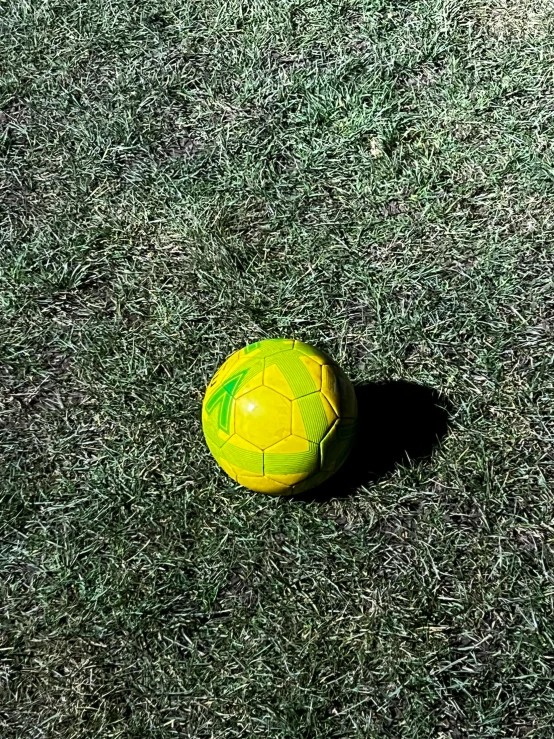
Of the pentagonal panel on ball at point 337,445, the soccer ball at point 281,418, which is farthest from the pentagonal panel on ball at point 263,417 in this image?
the pentagonal panel on ball at point 337,445

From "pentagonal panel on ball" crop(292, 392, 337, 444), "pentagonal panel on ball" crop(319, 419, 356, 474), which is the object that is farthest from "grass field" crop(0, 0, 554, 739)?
"pentagonal panel on ball" crop(292, 392, 337, 444)

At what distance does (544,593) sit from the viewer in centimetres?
279

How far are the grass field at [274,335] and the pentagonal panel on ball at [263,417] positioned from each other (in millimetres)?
473

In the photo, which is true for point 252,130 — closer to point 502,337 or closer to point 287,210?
point 287,210

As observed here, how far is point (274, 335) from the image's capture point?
3.31 m

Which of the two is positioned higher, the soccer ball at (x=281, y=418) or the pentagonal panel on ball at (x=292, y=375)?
the pentagonal panel on ball at (x=292, y=375)

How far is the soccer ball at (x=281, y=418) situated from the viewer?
2.54 meters

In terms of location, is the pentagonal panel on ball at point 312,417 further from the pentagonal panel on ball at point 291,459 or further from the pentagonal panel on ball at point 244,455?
the pentagonal panel on ball at point 244,455

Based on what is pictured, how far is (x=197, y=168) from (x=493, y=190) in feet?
4.26

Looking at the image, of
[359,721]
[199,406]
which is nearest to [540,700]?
[359,721]

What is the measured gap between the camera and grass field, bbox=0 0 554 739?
2703 millimetres

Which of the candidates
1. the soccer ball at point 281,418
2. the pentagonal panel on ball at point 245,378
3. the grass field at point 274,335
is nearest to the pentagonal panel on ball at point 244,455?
the soccer ball at point 281,418

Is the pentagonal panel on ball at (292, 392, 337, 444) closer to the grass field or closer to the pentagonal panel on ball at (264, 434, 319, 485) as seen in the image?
the pentagonal panel on ball at (264, 434, 319, 485)

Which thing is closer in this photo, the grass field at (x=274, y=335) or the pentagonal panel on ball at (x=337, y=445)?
the pentagonal panel on ball at (x=337, y=445)
